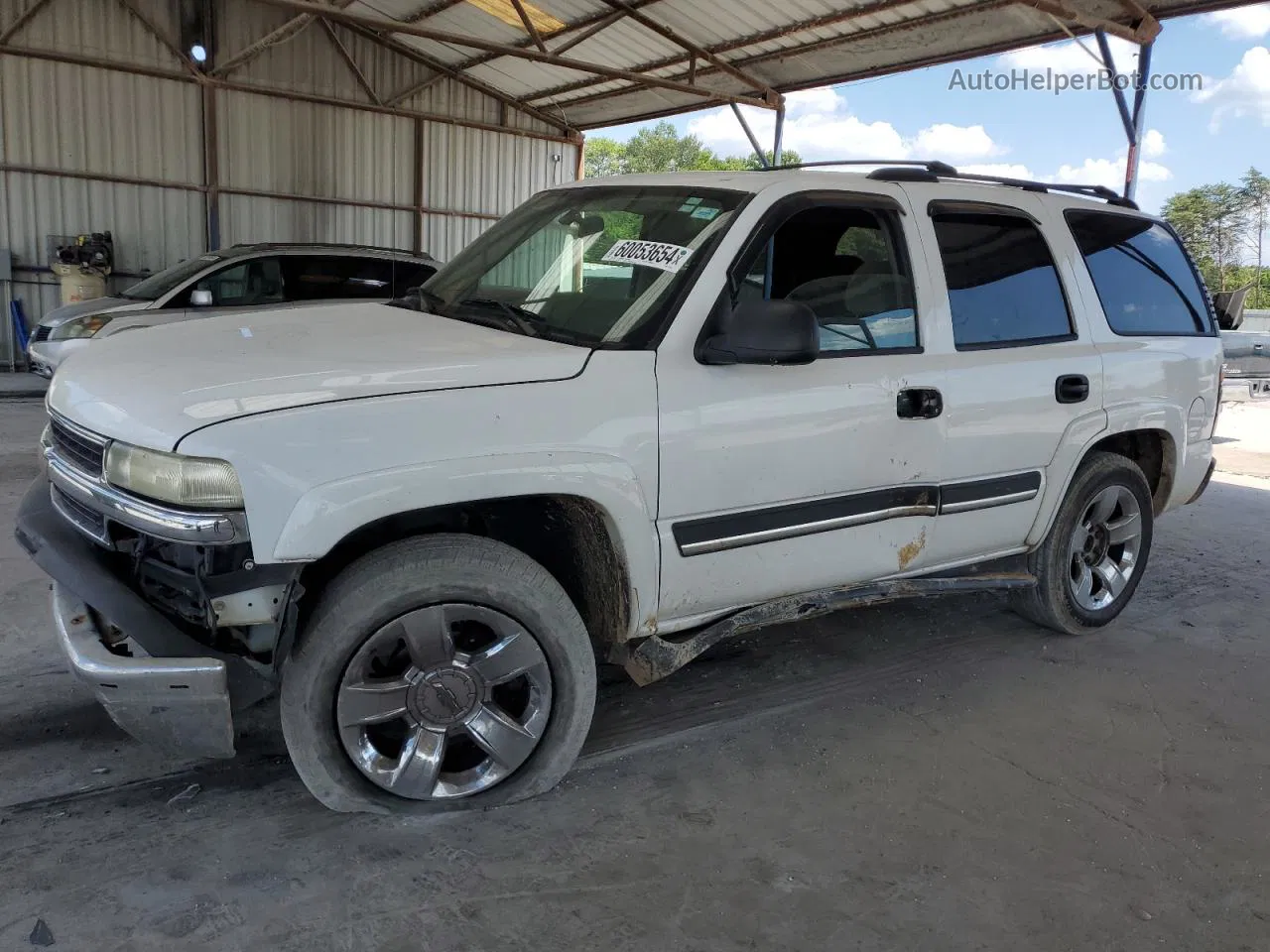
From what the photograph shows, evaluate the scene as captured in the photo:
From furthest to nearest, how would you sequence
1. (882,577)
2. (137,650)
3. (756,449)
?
(882,577)
(756,449)
(137,650)

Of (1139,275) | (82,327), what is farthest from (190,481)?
(82,327)

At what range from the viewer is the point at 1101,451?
15.0 ft

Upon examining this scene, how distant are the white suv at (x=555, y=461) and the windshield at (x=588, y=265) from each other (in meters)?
0.02

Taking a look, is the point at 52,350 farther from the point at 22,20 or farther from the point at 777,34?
the point at 777,34

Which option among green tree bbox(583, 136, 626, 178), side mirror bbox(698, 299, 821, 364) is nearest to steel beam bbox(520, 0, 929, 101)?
side mirror bbox(698, 299, 821, 364)

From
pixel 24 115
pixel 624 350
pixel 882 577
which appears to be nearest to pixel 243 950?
pixel 624 350

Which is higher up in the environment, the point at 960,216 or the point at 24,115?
the point at 24,115

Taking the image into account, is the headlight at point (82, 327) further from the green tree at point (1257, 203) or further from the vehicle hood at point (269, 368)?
the green tree at point (1257, 203)

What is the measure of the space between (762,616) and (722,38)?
11538mm

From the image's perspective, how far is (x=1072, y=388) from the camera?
4.11 m

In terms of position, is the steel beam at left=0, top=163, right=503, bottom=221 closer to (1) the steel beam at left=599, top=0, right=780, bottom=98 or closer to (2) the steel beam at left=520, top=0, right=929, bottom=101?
(2) the steel beam at left=520, top=0, right=929, bottom=101

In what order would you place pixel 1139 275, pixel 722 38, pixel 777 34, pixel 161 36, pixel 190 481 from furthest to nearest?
pixel 161 36
pixel 722 38
pixel 777 34
pixel 1139 275
pixel 190 481

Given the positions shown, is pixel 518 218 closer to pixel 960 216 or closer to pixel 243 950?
pixel 960 216

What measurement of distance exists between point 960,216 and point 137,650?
3.25m
